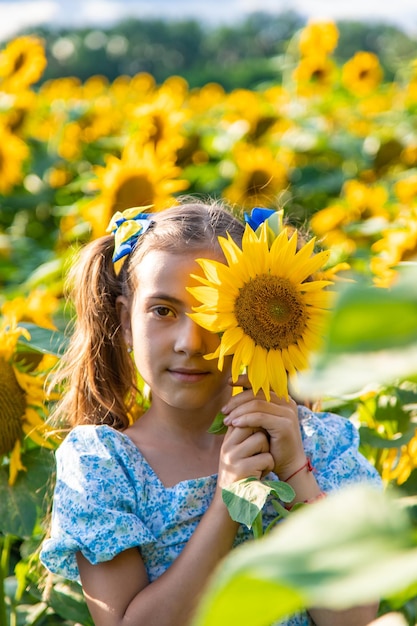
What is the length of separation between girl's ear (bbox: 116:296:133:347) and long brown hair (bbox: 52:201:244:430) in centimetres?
1

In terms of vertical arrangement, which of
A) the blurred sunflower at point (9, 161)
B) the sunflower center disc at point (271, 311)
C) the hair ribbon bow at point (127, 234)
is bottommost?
the sunflower center disc at point (271, 311)

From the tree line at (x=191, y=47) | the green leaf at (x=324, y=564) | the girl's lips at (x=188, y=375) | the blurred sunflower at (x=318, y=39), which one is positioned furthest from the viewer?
the tree line at (x=191, y=47)

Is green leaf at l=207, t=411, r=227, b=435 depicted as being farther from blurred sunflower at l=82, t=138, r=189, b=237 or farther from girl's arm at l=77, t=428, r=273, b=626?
blurred sunflower at l=82, t=138, r=189, b=237

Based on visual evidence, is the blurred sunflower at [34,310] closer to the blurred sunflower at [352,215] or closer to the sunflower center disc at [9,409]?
the sunflower center disc at [9,409]

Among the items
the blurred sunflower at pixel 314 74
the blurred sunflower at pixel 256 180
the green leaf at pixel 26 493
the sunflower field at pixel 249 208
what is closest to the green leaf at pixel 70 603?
the sunflower field at pixel 249 208

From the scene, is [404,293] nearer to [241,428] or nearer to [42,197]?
[241,428]

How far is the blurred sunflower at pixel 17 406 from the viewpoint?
5.57 feet

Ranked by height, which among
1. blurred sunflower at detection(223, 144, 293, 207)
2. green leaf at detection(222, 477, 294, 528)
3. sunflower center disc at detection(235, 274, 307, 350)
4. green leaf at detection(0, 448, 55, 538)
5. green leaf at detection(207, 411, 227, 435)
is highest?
blurred sunflower at detection(223, 144, 293, 207)

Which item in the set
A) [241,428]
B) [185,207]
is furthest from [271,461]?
[185,207]

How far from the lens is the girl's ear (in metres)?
1.61

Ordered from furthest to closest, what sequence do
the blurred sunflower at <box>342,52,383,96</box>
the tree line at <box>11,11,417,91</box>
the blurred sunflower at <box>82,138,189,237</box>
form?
the tree line at <box>11,11,417,91</box>
the blurred sunflower at <box>342,52,383,96</box>
the blurred sunflower at <box>82,138,189,237</box>

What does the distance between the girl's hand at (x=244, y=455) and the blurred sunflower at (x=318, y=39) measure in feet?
13.6

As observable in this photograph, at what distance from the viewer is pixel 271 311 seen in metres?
1.18

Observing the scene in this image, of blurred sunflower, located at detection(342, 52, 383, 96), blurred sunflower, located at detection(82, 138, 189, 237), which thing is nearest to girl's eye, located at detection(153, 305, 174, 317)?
blurred sunflower, located at detection(82, 138, 189, 237)
